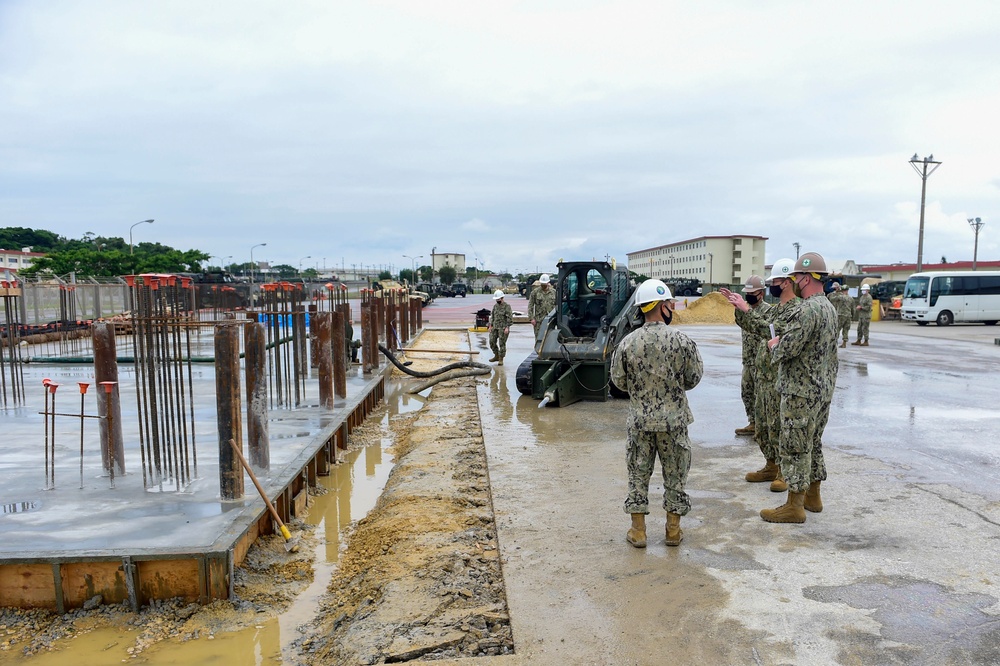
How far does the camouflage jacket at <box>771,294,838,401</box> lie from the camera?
457 cm

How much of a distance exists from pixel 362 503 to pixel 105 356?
99.8 inches

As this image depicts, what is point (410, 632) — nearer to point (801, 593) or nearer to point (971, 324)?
point (801, 593)

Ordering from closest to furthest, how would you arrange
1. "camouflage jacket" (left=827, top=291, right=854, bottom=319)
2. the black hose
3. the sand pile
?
the black hose < "camouflage jacket" (left=827, top=291, right=854, bottom=319) < the sand pile

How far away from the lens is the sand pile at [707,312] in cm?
2972

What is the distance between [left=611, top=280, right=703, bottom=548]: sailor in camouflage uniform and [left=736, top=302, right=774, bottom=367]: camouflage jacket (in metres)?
1.60

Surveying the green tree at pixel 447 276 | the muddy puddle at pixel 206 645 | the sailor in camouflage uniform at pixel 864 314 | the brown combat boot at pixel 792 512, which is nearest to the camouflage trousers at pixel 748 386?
the brown combat boot at pixel 792 512

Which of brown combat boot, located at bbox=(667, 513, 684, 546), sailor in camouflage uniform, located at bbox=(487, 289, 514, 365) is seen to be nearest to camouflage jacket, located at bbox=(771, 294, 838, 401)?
brown combat boot, located at bbox=(667, 513, 684, 546)

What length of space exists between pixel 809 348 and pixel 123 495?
16.5 feet

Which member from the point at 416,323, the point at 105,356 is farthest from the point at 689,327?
the point at 105,356

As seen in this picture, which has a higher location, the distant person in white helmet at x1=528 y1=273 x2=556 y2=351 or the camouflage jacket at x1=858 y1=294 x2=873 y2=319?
the distant person in white helmet at x1=528 y1=273 x2=556 y2=351

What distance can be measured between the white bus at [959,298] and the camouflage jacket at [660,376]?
27138 millimetres

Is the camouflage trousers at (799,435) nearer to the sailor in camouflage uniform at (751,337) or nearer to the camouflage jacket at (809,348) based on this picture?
the camouflage jacket at (809,348)

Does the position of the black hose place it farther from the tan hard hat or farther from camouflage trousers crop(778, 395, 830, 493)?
camouflage trousers crop(778, 395, 830, 493)

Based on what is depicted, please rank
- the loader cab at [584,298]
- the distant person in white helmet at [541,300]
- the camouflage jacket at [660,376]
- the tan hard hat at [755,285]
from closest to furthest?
1. the camouflage jacket at [660,376]
2. the tan hard hat at [755,285]
3. the loader cab at [584,298]
4. the distant person in white helmet at [541,300]
